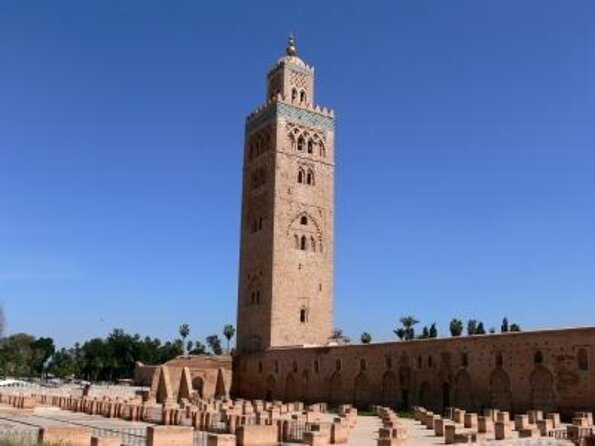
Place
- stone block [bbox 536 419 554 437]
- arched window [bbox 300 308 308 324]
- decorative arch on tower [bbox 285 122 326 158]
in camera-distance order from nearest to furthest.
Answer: stone block [bbox 536 419 554 437]
arched window [bbox 300 308 308 324]
decorative arch on tower [bbox 285 122 326 158]

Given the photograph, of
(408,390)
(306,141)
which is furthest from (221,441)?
(306,141)

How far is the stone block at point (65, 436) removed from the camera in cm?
1291

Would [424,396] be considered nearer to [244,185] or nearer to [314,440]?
[314,440]

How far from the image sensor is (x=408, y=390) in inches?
1112

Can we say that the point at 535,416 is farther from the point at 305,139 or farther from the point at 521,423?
the point at 305,139

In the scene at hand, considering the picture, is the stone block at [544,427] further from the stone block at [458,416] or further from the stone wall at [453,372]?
the stone wall at [453,372]

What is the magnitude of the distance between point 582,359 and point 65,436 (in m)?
15.2

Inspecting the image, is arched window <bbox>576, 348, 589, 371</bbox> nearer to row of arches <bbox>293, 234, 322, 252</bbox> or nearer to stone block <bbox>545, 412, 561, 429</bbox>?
stone block <bbox>545, 412, 561, 429</bbox>

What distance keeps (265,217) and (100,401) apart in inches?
598

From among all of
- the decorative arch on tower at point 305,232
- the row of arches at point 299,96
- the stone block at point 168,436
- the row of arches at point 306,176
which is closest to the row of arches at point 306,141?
the row of arches at point 306,176

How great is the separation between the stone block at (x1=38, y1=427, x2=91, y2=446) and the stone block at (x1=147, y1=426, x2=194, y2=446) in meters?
1.18

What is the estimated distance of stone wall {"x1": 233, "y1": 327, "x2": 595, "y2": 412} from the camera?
2245cm

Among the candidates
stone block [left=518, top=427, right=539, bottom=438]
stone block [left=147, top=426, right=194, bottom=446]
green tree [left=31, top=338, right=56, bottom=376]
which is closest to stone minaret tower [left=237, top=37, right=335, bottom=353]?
stone block [left=518, top=427, right=539, bottom=438]

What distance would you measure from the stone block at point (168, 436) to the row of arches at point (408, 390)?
42.6 ft
